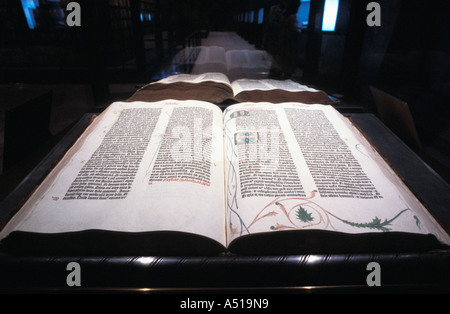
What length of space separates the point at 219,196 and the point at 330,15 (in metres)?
1.39

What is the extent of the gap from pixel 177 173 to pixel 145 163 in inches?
2.6

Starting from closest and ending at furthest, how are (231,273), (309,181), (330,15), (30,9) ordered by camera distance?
(231,273)
(309,181)
(330,15)
(30,9)

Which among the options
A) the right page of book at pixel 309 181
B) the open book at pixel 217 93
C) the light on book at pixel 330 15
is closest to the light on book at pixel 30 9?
the light on book at pixel 330 15

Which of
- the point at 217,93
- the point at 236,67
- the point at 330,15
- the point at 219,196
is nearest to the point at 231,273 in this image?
the point at 219,196

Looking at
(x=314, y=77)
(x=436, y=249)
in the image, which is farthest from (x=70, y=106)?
(x=436, y=249)

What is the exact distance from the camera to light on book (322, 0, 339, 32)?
126 centimetres

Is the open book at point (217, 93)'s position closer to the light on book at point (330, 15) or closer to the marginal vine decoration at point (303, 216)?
the marginal vine decoration at point (303, 216)

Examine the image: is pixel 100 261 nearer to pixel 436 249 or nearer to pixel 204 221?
pixel 204 221

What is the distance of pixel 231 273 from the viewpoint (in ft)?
0.88

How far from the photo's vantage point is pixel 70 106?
2.52 metres

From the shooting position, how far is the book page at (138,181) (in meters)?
0.29

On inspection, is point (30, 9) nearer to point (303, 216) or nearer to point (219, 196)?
point (219, 196)

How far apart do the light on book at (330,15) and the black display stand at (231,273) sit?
4.36 feet

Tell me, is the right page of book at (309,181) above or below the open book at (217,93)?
below
